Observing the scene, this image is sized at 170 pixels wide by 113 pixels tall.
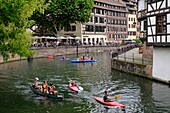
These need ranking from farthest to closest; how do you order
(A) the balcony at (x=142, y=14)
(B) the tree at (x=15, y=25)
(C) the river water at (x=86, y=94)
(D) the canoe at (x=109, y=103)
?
(A) the balcony at (x=142, y=14)
(D) the canoe at (x=109, y=103)
(C) the river water at (x=86, y=94)
(B) the tree at (x=15, y=25)

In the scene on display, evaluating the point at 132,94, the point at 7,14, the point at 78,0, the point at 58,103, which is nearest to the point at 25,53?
the point at 7,14

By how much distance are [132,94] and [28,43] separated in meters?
11.8

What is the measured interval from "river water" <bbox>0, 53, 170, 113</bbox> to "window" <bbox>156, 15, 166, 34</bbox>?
569cm

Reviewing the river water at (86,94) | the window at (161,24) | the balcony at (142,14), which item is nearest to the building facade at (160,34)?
the window at (161,24)

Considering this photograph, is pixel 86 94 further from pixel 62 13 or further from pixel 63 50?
pixel 63 50

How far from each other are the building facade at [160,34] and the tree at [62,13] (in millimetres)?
39639

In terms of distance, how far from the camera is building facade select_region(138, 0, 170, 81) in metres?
31.5

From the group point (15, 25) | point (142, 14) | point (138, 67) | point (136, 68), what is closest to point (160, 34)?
point (138, 67)

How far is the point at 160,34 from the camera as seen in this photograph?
106 feet

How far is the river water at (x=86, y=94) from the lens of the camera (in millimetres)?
24078

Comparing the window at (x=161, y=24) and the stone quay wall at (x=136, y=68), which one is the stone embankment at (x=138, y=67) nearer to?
the stone quay wall at (x=136, y=68)

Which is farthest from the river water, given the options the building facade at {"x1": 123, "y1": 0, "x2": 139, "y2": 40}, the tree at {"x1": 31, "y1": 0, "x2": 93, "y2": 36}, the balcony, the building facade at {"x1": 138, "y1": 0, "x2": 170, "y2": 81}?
the building facade at {"x1": 123, "y1": 0, "x2": 139, "y2": 40}

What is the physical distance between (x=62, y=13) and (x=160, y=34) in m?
42.6

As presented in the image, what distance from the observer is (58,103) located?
1027 inches
